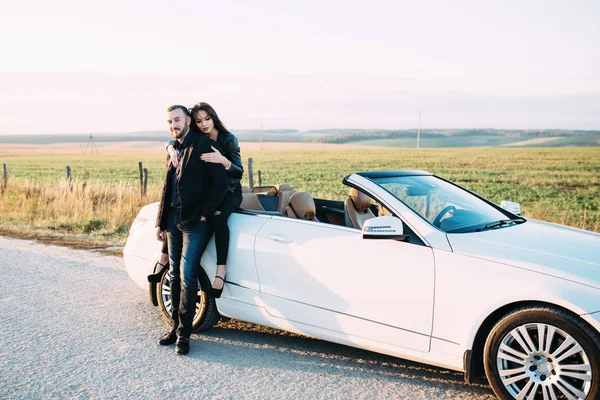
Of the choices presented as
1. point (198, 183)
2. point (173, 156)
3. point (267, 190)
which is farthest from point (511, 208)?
point (173, 156)

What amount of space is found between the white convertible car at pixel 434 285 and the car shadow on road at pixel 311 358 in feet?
0.65

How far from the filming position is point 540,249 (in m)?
3.81

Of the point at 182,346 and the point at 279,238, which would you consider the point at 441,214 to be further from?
the point at 182,346

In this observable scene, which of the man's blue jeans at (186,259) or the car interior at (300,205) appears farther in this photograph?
the car interior at (300,205)

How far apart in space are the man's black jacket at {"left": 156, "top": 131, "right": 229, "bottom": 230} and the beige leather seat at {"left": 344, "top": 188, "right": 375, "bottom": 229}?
1.19 m

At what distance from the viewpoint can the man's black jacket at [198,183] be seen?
464cm

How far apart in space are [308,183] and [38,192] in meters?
18.5

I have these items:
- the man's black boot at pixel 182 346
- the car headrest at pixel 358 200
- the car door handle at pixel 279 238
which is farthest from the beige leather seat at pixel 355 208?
the man's black boot at pixel 182 346

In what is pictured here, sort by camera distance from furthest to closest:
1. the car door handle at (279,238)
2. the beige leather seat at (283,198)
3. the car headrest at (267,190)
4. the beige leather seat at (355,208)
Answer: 1. the car headrest at (267,190)
2. the beige leather seat at (283,198)
3. the beige leather seat at (355,208)
4. the car door handle at (279,238)

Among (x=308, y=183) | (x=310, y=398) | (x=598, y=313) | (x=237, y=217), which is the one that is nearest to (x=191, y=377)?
(x=310, y=398)

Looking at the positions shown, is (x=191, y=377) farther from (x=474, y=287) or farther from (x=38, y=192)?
(x=38, y=192)

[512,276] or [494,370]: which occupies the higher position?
[512,276]

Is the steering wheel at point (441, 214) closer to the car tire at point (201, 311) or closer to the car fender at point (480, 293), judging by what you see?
the car fender at point (480, 293)

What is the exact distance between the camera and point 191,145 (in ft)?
15.3
